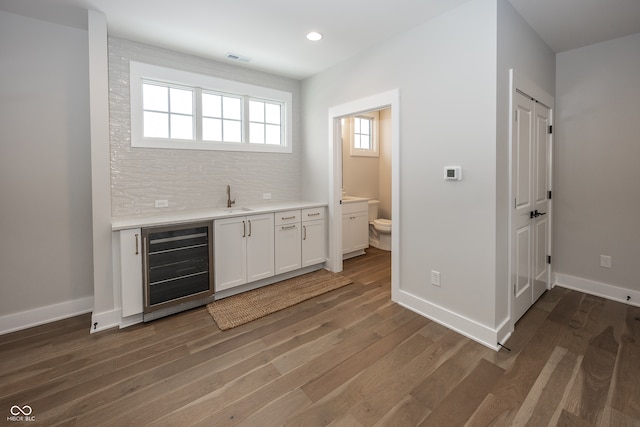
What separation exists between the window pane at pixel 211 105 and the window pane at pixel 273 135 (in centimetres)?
69

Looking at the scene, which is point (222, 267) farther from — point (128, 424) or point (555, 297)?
point (555, 297)

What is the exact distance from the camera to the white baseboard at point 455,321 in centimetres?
224

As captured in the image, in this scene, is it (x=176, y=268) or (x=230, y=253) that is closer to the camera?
(x=176, y=268)

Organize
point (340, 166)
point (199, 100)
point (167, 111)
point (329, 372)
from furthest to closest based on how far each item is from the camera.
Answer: point (340, 166) → point (199, 100) → point (167, 111) → point (329, 372)

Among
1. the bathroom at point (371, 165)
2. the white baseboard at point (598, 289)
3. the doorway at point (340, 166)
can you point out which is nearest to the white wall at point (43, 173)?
the doorway at point (340, 166)

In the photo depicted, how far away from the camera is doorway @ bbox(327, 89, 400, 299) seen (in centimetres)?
283

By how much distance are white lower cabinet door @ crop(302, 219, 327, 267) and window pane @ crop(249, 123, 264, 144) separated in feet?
4.23

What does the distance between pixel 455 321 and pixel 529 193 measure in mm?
1380

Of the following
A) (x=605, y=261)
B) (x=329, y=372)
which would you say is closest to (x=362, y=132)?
(x=605, y=261)

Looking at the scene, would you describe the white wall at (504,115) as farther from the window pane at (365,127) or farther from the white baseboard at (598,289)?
the window pane at (365,127)

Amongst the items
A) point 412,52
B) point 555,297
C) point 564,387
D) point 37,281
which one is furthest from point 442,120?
point 37,281

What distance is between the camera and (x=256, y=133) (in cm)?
390

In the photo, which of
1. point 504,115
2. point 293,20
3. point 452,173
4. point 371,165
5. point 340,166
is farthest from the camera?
point 371,165

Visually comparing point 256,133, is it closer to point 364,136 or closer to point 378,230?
point 364,136
